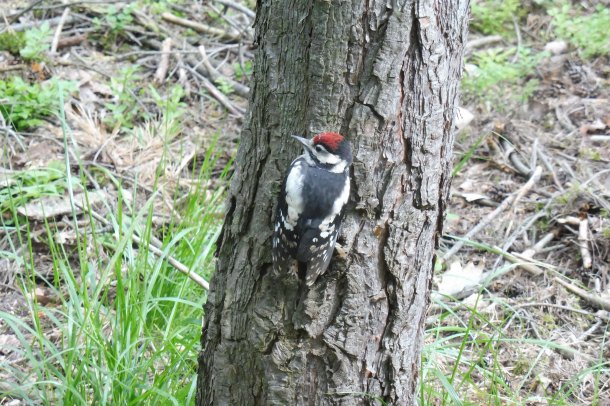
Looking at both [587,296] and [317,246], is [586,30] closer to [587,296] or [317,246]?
[587,296]

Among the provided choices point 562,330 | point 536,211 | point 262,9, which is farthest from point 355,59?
point 536,211

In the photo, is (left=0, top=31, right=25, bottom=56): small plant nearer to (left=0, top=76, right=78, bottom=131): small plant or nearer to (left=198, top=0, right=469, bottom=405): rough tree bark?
(left=0, top=76, right=78, bottom=131): small plant

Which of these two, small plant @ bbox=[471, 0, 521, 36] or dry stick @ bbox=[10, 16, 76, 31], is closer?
dry stick @ bbox=[10, 16, 76, 31]

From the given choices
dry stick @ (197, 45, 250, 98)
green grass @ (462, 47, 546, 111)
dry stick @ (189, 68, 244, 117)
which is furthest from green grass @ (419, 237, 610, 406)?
dry stick @ (197, 45, 250, 98)

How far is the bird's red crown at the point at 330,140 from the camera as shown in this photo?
2103mm

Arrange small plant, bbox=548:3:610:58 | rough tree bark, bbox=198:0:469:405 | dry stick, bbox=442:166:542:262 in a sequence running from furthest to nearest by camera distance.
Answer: small plant, bbox=548:3:610:58 < dry stick, bbox=442:166:542:262 < rough tree bark, bbox=198:0:469:405

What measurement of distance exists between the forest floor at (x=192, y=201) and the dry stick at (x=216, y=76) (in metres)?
0.02

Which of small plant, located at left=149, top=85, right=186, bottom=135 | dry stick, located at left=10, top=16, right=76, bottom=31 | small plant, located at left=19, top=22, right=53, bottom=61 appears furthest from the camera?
dry stick, located at left=10, top=16, right=76, bottom=31

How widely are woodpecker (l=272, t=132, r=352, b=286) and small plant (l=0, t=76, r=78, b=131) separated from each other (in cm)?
296

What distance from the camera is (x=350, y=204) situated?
7.34 ft

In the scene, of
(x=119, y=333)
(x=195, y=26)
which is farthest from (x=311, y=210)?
(x=195, y=26)

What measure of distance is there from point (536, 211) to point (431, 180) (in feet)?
7.77

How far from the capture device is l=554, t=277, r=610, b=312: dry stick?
Result: 3.72m

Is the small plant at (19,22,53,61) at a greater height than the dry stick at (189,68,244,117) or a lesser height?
greater
